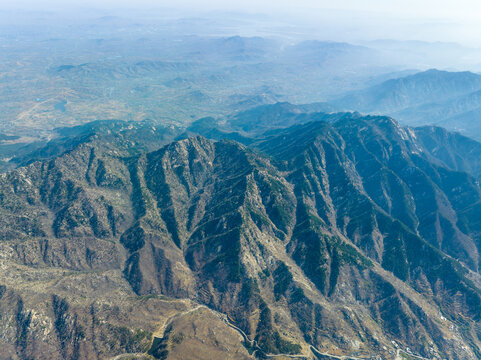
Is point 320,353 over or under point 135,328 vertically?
under

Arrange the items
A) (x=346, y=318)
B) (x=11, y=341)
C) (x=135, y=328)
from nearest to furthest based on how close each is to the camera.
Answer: (x=11, y=341) < (x=135, y=328) < (x=346, y=318)

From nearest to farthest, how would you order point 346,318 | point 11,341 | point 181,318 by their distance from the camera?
1. point 11,341
2. point 181,318
3. point 346,318

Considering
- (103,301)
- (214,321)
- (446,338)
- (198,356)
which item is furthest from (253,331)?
(446,338)

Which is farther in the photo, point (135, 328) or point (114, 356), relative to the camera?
point (135, 328)

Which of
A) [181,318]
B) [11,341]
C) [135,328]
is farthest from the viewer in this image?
[181,318]

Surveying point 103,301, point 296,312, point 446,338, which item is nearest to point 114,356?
point 103,301

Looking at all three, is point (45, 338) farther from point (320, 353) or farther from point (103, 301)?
point (320, 353)

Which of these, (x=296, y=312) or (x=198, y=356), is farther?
(x=296, y=312)

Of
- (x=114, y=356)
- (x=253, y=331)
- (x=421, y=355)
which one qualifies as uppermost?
(x=114, y=356)

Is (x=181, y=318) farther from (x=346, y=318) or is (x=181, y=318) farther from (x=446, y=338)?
(x=446, y=338)
